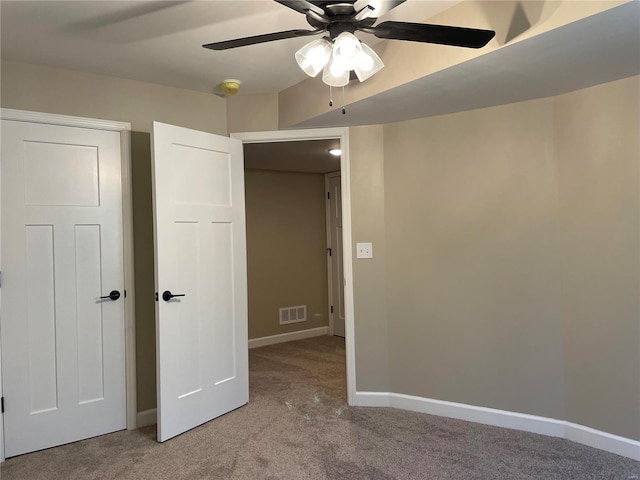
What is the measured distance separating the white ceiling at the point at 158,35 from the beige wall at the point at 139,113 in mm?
93

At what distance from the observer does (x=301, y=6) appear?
1.38 m

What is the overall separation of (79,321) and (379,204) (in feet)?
6.95

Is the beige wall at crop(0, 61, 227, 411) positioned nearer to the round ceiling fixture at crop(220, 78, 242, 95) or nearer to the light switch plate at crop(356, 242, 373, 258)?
the round ceiling fixture at crop(220, 78, 242, 95)

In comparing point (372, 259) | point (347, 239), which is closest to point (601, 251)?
point (372, 259)

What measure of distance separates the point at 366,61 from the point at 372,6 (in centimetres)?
22

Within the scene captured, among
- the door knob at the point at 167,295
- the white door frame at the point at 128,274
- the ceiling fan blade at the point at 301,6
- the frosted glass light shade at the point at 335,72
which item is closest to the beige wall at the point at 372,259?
the door knob at the point at 167,295

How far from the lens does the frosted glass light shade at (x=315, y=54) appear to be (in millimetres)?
1600

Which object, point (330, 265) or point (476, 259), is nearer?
point (476, 259)

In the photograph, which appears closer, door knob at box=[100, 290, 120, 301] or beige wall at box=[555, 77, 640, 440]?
beige wall at box=[555, 77, 640, 440]

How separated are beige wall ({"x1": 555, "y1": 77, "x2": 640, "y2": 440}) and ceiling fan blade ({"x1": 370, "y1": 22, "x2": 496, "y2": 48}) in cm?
131

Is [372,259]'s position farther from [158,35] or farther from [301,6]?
[301,6]

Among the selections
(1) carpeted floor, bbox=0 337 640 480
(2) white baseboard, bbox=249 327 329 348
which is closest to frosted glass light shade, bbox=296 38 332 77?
(1) carpeted floor, bbox=0 337 640 480

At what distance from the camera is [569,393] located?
2.61 meters

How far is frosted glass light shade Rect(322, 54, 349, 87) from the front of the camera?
5.35ft
